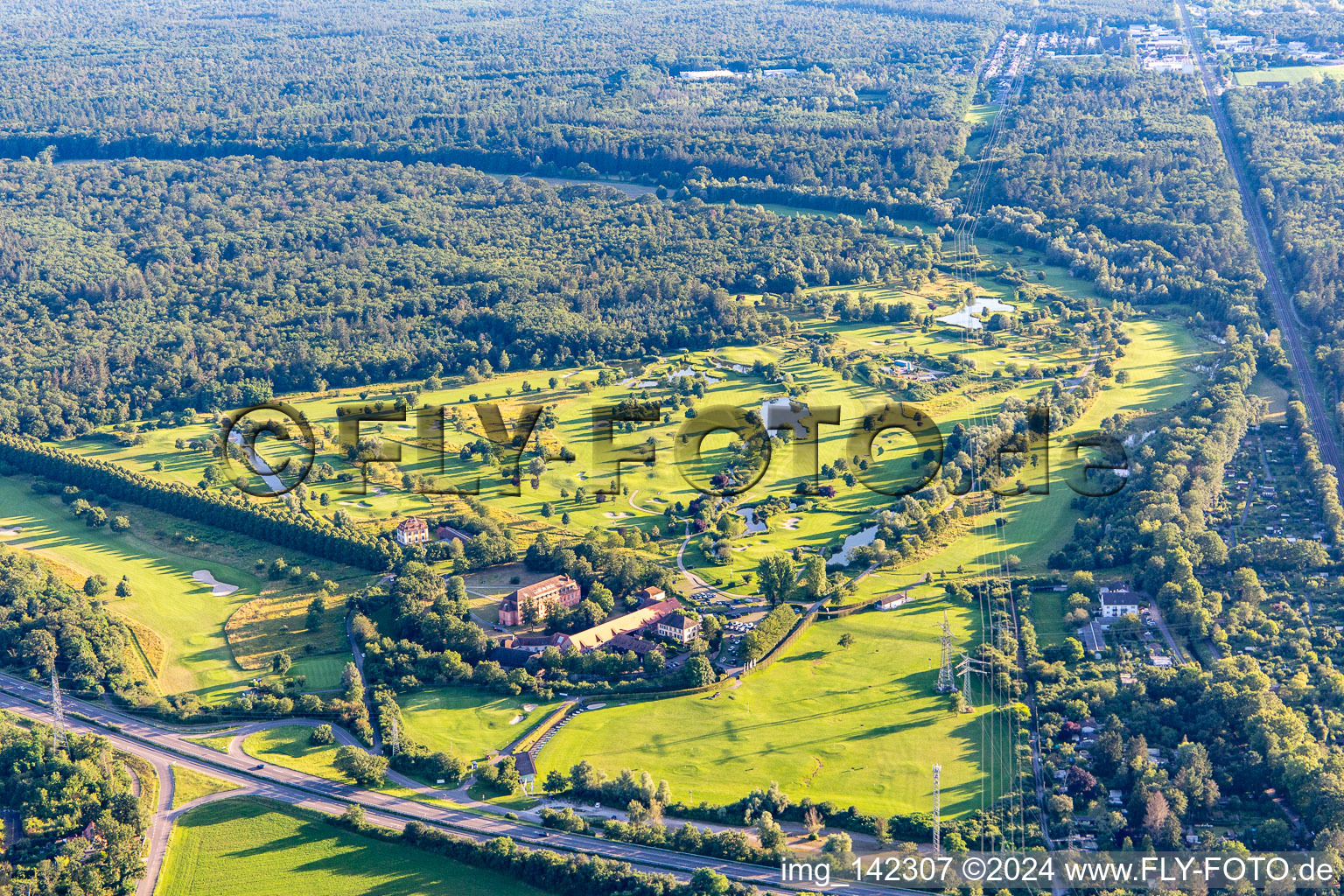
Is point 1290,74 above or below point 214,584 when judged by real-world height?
above

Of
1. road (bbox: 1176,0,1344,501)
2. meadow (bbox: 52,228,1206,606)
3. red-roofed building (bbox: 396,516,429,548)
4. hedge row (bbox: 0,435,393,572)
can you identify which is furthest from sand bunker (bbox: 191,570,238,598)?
road (bbox: 1176,0,1344,501)

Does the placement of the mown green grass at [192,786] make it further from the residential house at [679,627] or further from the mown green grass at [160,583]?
the residential house at [679,627]

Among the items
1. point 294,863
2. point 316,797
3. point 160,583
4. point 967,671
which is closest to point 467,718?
point 316,797

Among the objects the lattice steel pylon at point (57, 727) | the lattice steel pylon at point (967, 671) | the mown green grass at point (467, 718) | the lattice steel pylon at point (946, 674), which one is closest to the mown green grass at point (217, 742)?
the lattice steel pylon at point (57, 727)

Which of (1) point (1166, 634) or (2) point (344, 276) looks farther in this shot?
(2) point (344, 276)

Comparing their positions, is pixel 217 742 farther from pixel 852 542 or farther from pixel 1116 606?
pixel 1116 606

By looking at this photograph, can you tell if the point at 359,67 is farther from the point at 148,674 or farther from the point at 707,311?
the point at 148,674

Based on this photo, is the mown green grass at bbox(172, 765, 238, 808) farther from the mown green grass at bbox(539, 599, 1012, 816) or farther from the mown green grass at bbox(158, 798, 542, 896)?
the mown green grass at bbox(539, 599, 1012, 816)
